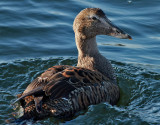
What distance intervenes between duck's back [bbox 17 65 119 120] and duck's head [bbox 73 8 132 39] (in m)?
0.89

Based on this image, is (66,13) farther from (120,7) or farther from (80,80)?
(80,80)

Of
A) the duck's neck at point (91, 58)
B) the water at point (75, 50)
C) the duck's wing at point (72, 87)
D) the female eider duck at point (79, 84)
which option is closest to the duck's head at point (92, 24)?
the female eider duck at point (79, 84)

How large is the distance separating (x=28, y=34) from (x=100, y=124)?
4953 mm

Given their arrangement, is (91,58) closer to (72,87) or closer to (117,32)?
(117,32)

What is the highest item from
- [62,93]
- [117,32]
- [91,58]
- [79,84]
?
[117,32]

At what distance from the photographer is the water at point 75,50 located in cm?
620

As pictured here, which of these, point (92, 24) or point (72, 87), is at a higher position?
point (92, 24)

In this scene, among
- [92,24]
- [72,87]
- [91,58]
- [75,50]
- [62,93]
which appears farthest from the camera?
[75,50]

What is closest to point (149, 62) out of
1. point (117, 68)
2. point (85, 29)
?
point (117, 68)

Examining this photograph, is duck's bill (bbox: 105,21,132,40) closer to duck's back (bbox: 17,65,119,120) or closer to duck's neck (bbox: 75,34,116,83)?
duck's neck (bbox: 75,34,116,83)

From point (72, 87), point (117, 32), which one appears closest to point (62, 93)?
point (72, 87)

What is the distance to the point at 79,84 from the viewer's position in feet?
19.4

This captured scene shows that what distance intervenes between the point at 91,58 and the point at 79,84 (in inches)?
43.4

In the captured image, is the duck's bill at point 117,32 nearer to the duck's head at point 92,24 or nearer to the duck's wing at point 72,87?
the duck's head at point 92,24
